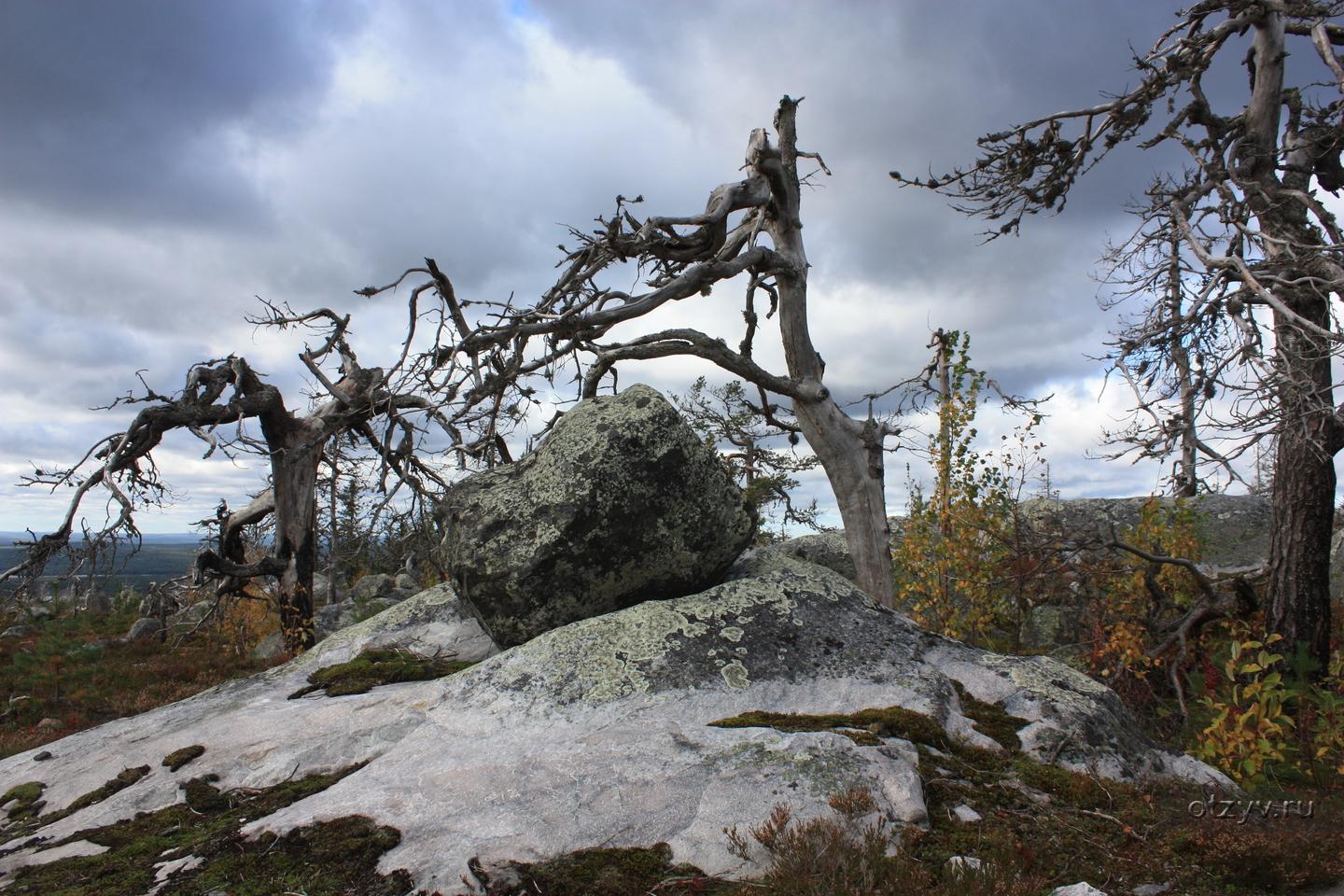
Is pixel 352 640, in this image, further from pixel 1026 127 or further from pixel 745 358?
pixel 1026 127

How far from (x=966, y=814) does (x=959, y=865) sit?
0.60 m

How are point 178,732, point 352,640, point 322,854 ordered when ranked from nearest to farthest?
point 322,854
point 178,732
point 352,640

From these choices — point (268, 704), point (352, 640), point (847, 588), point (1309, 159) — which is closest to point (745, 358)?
point (847, 588)

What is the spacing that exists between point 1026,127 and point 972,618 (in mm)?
6155

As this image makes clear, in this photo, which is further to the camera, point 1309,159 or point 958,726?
point 1309,159

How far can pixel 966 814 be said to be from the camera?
3582mm

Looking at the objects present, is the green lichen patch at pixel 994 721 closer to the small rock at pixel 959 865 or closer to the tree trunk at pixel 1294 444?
the small rock at pixel 959 865

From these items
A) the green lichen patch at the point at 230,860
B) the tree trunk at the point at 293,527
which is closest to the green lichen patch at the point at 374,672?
the green lichen patch at the point at 230,860

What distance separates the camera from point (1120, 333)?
7984mm

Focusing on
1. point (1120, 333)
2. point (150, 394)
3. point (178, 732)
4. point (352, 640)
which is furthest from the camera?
point (150, 394)

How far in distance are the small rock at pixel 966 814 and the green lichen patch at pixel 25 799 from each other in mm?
5176

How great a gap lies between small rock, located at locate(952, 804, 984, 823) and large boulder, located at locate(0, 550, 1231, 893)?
210 mm
